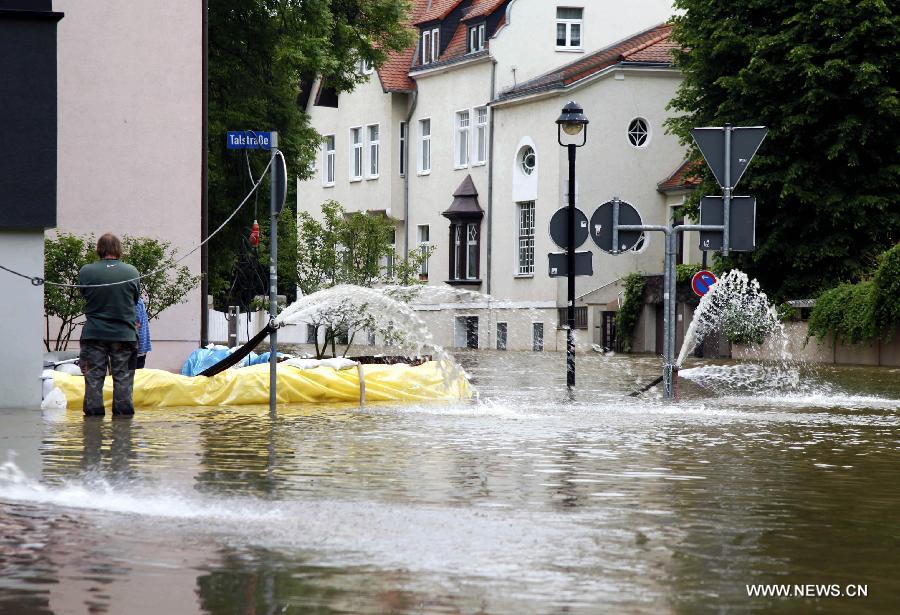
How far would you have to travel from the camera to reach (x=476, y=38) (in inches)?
2603

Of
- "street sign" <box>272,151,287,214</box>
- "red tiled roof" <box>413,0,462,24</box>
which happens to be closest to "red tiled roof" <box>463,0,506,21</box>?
"red tiled roof" <box>413,0,462,24</box>

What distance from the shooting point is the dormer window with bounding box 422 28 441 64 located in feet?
227

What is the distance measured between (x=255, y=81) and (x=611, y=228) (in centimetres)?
1644

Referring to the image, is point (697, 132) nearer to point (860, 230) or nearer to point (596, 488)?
point (596, 488)

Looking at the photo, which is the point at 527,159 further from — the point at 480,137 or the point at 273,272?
the point at 273,272

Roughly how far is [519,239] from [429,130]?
810cm

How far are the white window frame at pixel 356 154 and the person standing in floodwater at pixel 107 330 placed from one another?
57422 millimetres

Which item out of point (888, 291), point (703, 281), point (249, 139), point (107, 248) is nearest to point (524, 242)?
point (888, 291)

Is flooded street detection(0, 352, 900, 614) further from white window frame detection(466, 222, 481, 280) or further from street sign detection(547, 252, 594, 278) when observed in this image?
white window frame detection(466, 222, 481, 280)

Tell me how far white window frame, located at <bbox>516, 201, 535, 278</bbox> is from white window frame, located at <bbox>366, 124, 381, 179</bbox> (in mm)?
10311

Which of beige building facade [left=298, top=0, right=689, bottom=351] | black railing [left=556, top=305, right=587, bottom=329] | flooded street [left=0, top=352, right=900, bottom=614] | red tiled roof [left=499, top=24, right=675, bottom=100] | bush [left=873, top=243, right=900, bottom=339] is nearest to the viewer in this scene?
flooded street [left=0, top=352, right=900, bottom=614]

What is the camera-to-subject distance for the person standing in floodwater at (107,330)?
54.1ft

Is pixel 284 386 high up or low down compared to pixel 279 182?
down

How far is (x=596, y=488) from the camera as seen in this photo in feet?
35.3
